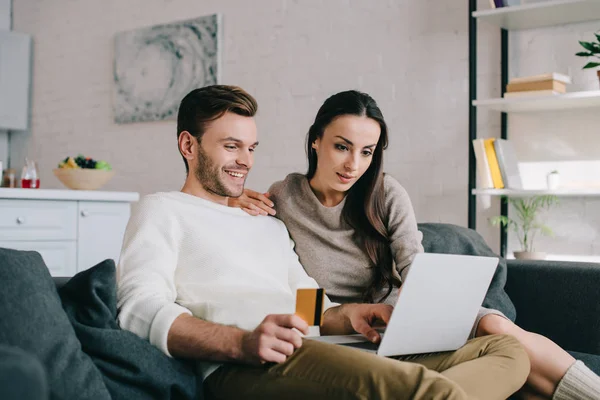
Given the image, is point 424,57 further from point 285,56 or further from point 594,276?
point 594,276

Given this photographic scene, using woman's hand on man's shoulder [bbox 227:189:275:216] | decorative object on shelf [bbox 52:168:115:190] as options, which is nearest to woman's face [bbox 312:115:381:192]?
woman's hand on man's shoulder [bbox 227:189:275:216]

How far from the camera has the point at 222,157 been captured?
1.77 meters

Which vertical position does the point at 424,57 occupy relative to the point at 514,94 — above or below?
above

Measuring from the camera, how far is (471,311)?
156cm

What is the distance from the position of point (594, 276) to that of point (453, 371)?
1.07m

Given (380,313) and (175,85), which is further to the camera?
(175,85)

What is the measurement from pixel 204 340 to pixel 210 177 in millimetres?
541

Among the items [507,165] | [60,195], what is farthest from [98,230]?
[507,165]

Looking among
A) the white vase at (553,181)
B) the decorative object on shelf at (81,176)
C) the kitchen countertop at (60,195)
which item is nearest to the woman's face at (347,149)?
the white vase at (553,181)

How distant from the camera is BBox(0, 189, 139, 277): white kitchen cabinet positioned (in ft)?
10.6

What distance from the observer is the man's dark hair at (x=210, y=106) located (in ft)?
5.81

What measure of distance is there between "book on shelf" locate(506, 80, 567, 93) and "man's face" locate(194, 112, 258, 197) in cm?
162

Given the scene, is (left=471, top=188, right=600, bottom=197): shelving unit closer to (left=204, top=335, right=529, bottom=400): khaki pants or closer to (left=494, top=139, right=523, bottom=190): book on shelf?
(left=494, top=139, right=523, bottom=190): book on shelf

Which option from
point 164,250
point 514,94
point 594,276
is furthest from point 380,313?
point 514,94
